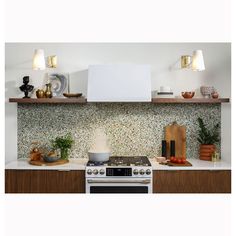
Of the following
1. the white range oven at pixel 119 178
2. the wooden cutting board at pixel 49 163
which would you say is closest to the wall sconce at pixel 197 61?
the white range oven at pixel 119 178

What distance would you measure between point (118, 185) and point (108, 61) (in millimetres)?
1704

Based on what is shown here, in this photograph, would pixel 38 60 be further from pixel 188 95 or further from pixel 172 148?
pixel 172 148

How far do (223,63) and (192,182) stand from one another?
168 cm

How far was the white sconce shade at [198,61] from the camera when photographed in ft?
14.5

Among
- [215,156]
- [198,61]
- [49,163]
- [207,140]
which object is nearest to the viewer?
[49,163]

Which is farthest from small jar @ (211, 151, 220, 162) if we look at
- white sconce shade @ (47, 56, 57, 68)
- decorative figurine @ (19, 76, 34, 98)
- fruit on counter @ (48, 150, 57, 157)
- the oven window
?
decorative figurine @ (19, 76, 34, 98)

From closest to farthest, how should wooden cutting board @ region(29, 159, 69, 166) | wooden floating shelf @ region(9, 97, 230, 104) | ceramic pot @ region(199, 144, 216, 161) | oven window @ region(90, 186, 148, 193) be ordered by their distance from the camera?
oven window @ region(90, 186, 148, 193) < wooden cutting board @ region(29, 159, 69, 166) < wooden floating shelf @ region(9, 97, 230, 104) < ceramic pot @ region(199, 144, 216, 161)

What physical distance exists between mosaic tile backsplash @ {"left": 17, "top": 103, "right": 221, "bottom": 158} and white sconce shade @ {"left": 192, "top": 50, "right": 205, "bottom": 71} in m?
0.58

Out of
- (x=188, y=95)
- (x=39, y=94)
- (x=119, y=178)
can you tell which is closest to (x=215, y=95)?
(x=188, y=95)

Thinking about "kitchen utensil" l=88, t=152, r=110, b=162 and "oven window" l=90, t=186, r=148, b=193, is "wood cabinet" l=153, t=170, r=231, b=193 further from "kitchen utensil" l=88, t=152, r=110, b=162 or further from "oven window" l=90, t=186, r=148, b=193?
"kitchen utensil" l=88, t=152, r=110, b=162

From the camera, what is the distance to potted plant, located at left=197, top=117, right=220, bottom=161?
15.2 feet

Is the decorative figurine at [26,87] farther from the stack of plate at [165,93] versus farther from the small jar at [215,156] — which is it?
the small jar at [215,156]

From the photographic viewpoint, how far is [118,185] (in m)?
4.04

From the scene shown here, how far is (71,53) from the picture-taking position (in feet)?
15.5
